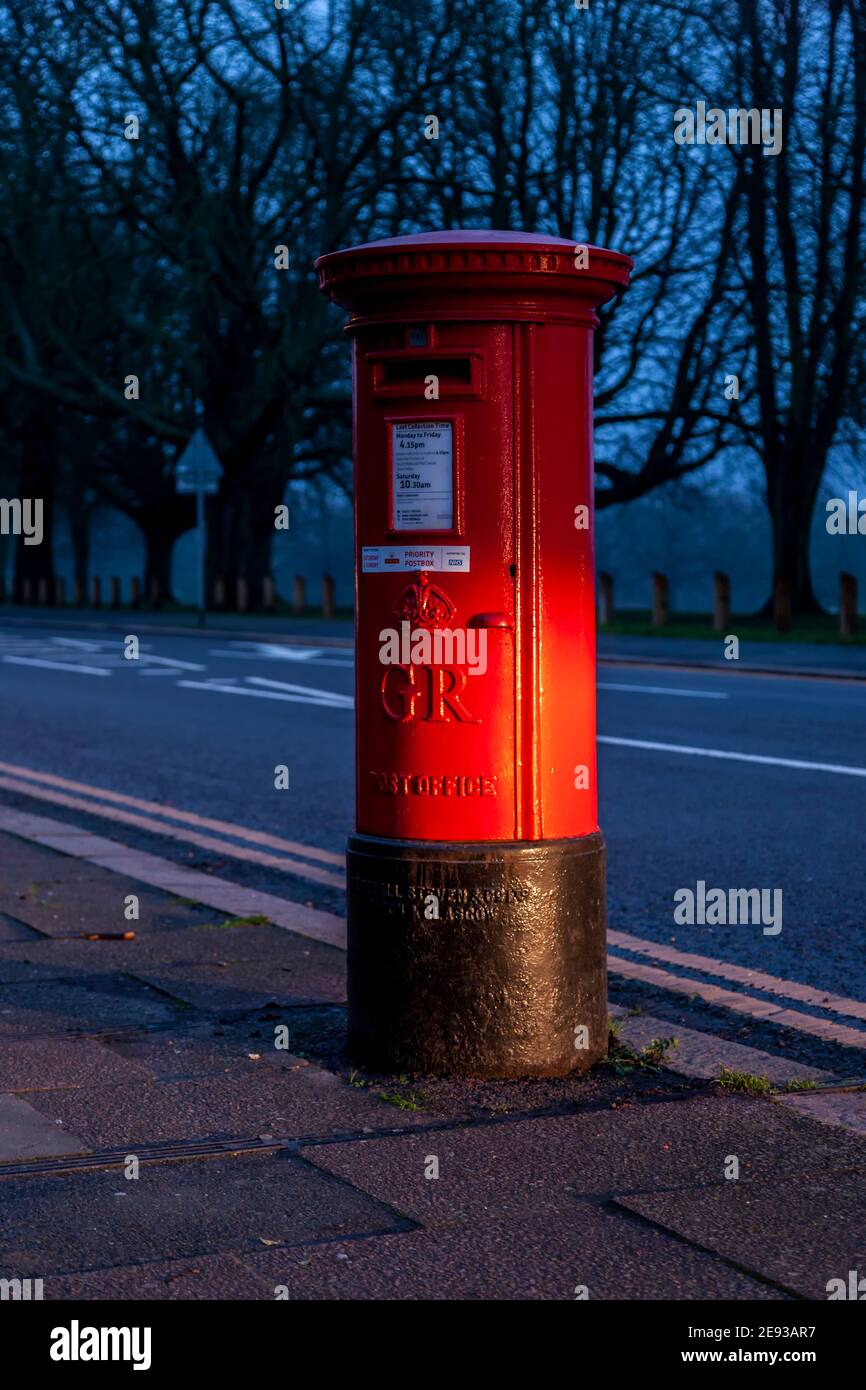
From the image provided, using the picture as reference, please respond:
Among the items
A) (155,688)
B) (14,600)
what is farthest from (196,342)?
(155,688)

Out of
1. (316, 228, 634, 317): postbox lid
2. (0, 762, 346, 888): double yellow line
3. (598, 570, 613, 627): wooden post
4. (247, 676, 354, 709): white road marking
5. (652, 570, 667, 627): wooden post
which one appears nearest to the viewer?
(316, 228, 634, 317): postbox lid

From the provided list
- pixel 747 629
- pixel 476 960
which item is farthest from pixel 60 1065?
pixel 747 629

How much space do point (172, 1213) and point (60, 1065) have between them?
115 centimetres

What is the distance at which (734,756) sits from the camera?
11656mm

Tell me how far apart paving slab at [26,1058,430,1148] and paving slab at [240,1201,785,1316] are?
72 centimetres

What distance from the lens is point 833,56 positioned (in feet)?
95.2

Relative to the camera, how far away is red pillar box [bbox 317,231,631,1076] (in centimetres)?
460

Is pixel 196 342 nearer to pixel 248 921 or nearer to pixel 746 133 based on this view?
pixel 746 133

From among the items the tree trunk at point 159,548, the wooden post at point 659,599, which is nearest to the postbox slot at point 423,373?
the wooden post at point 659,599

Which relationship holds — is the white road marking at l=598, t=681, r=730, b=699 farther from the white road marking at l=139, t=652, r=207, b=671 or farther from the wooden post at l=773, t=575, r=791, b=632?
the wooden post at l=773, t=575, r=791, b=632

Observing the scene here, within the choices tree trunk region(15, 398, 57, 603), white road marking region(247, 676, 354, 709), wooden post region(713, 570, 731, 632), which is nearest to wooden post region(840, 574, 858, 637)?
wooden post region(713, 570, 731, 632)

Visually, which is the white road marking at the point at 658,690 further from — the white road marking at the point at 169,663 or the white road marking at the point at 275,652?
the white road marking at the point at 275,652

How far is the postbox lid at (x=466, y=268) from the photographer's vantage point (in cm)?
454

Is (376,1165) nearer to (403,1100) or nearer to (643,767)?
(403,1100)
